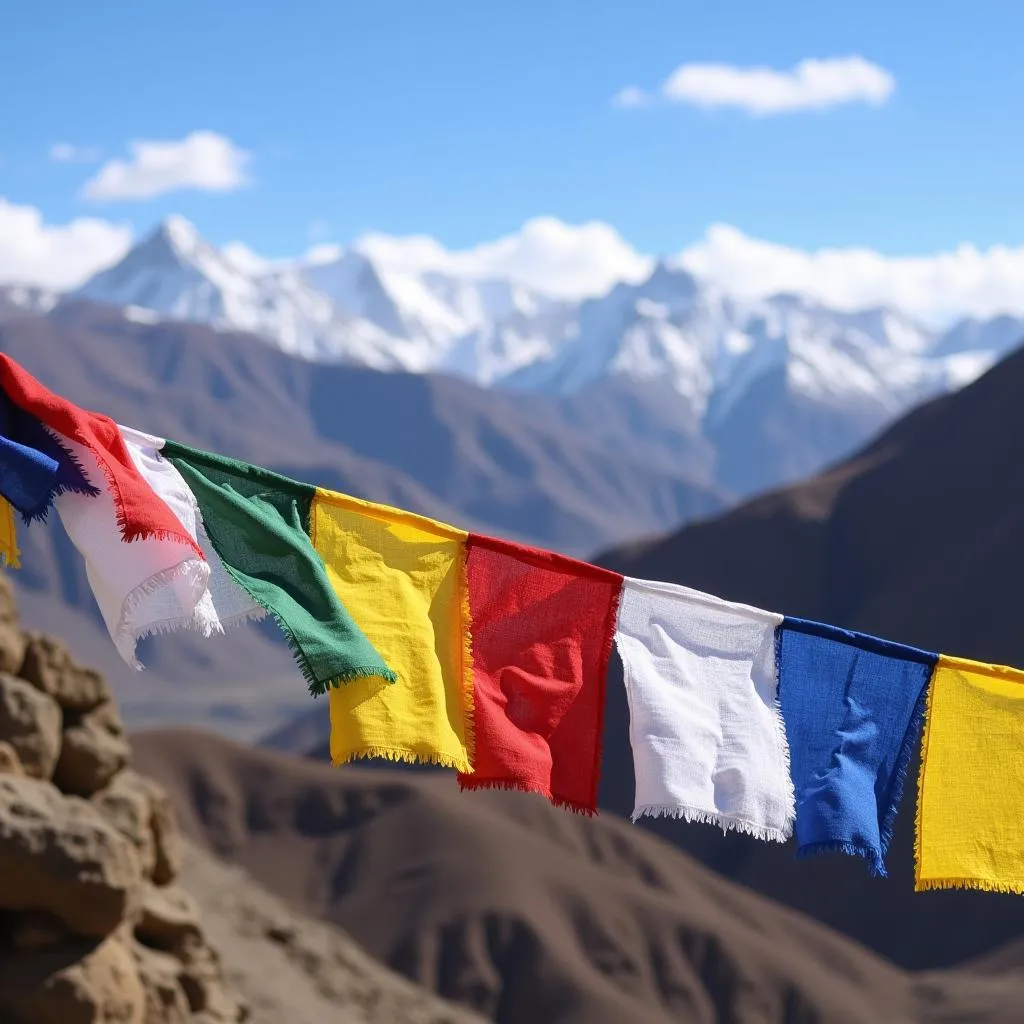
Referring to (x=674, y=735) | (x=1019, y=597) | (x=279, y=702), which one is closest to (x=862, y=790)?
(x=674, y=735)

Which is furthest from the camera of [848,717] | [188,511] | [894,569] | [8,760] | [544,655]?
[894,569]

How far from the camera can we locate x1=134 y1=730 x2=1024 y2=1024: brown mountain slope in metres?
35.9

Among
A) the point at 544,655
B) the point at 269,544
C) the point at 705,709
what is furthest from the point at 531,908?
the point at 269,544

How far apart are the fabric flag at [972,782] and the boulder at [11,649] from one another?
9.55 metres

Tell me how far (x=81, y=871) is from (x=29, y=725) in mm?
1708

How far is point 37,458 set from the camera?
627 centimetres

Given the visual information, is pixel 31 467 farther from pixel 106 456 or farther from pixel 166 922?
pixel 166 922

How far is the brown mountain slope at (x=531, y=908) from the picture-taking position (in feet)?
118

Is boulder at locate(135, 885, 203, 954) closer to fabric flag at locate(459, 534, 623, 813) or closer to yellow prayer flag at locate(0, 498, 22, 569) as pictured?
fabric flag at locate(459, 534, 623, 813)

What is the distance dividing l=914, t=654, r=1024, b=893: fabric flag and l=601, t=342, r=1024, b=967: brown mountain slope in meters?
33.4

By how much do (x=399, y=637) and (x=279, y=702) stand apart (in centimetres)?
12719

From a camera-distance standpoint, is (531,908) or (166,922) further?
(531,908)

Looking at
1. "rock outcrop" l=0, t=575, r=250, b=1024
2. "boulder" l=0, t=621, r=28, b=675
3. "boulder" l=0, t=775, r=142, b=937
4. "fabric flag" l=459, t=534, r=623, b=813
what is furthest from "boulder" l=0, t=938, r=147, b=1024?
"fabric flag" l=459, t=534, r=623, b=813

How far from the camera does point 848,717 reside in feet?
24.5
